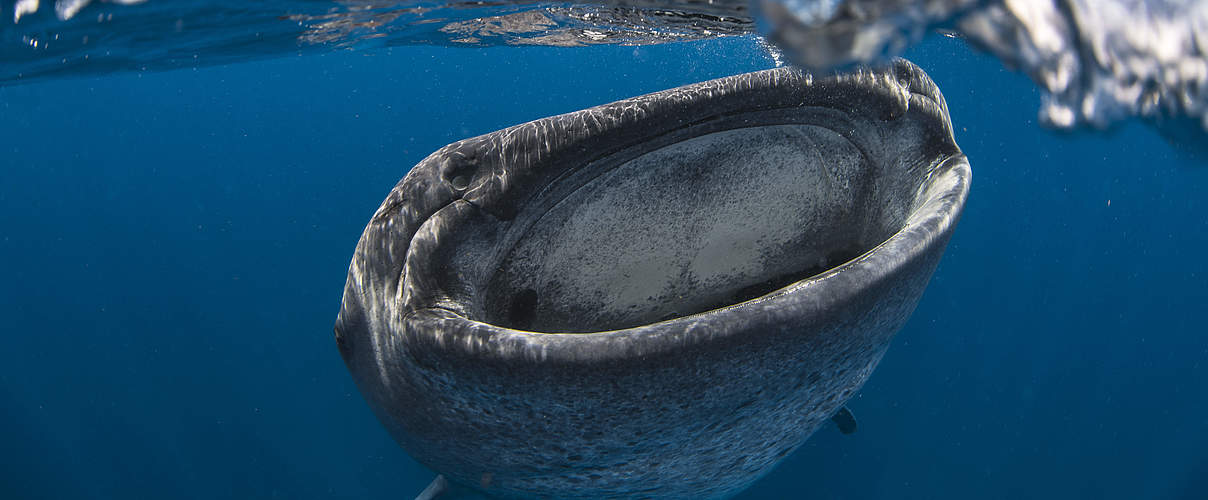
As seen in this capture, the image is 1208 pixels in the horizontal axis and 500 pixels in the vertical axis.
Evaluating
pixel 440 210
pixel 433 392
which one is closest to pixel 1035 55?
pixel 440 210

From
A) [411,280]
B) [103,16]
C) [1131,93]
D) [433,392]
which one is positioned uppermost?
[103,16]

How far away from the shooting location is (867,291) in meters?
1.36

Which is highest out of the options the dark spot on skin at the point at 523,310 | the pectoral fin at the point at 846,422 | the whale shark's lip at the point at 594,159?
the whale shark's lip at the point at 594,159

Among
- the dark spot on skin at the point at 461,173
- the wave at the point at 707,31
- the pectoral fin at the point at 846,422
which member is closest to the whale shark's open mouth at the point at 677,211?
the dark spot on skin at the point at 461,173

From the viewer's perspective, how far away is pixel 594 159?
1745 mm

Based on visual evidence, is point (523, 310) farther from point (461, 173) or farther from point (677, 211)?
point (677, 211)

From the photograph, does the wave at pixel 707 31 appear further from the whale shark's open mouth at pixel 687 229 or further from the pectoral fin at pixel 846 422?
the pectoral fin at pixel 846 422

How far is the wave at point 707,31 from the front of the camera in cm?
147

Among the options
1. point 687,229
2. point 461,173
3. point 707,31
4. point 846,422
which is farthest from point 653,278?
point 707,31

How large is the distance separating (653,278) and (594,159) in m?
0.52

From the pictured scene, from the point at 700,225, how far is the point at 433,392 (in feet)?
3.18

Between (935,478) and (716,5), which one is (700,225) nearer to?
(716,5)

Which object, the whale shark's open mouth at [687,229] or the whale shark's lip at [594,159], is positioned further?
the whale shark's open mouth at [687,229]

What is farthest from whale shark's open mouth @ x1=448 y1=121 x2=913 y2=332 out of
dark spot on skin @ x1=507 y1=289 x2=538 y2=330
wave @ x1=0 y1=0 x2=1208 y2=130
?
wave @ x1=0 y1=0 x2=1208 y2=130
